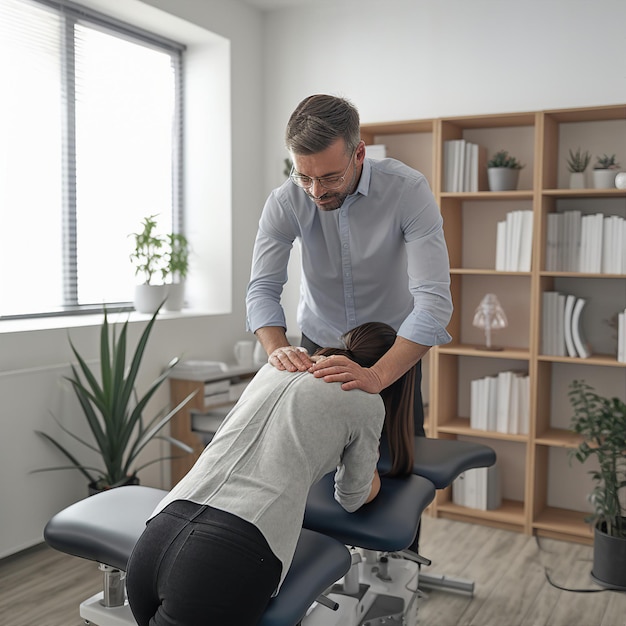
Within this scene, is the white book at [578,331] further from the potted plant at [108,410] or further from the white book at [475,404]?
the potted plant at [108,410]

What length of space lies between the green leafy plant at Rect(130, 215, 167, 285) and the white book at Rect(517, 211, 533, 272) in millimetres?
1670

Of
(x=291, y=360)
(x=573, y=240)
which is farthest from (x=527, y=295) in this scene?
(x=291, y=360)

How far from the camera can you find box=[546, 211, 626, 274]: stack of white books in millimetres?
3059

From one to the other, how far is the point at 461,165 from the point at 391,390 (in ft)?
5.64

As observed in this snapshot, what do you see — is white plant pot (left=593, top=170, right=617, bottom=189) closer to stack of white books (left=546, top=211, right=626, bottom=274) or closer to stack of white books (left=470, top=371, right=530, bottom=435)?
stack of white books (left=546, top=211, right=626, bottom=274)

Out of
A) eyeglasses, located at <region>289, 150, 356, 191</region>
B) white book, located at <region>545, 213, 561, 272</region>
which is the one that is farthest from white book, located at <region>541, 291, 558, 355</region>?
eyeglasses, located at <region>289, 150, 356, 191</region>

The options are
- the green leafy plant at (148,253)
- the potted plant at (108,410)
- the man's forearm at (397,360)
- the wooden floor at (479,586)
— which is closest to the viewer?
the man's forearm at (397,360)

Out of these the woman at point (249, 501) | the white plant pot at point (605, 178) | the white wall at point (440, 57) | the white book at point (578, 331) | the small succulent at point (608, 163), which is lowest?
the woman at point (249, 501)

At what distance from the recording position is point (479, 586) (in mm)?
2723

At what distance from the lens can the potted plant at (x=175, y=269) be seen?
12.1 feet

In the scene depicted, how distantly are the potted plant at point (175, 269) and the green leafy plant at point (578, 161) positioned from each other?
1.84 meters

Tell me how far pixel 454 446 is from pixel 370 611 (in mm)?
551

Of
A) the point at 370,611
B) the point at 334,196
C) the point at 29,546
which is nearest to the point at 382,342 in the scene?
the point at 334,196

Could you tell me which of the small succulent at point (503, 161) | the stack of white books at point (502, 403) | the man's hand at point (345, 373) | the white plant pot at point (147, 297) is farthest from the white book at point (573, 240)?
the white plant pot at point (147, 297)
